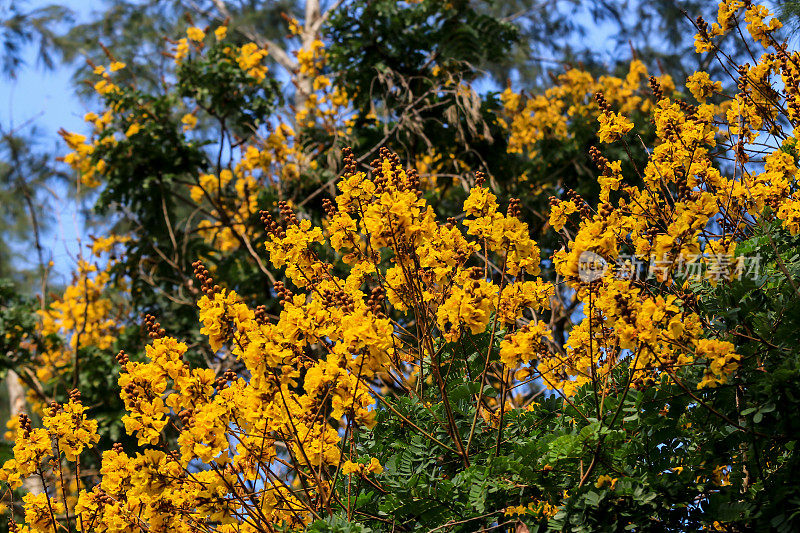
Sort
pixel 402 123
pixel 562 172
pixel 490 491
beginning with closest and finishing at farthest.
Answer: pixel 490 491 → pixel 402 123 → pixel 562 172

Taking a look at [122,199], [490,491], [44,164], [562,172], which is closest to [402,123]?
[562,172]

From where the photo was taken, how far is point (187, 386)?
2416 millimetres

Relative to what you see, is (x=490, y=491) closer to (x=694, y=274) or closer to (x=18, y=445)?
(x=694, y=274)

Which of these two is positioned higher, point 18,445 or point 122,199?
point 122,199

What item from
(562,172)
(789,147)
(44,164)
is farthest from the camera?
(44,164)

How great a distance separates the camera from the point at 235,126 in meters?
6.44

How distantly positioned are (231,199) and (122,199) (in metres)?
0.82

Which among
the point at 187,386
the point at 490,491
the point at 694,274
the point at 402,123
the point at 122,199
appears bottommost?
the point at 490,491

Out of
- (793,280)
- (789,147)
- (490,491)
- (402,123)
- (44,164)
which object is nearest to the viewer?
(490,491)

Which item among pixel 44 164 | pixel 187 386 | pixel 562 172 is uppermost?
pixel 44 164

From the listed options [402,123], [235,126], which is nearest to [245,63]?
[235,126]

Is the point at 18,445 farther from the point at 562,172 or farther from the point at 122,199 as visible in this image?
the point at 562,172

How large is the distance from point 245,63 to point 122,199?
1331 millimetres

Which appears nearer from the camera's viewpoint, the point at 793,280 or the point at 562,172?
the point at 793,280
